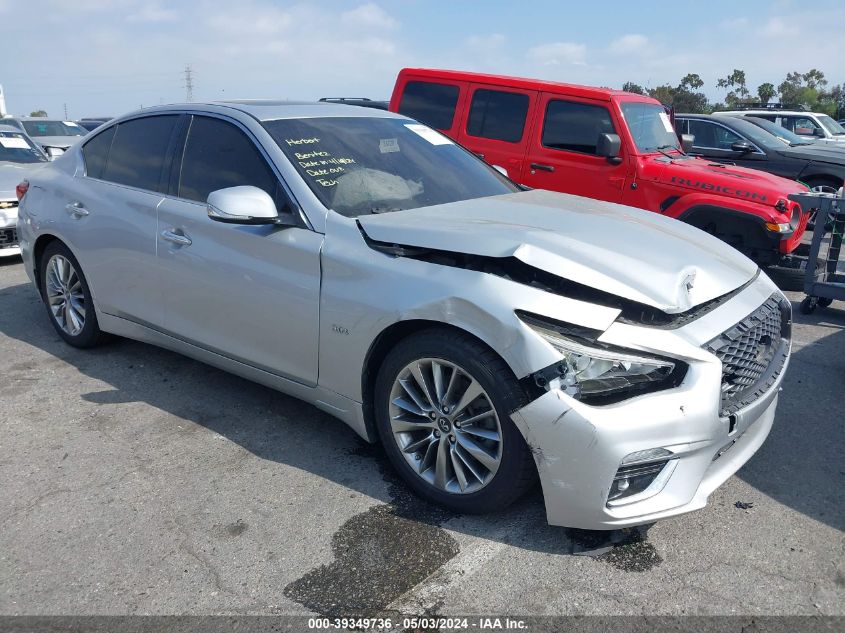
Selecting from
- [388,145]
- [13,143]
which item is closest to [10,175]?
[13,143]

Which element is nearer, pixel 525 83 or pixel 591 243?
pixel 591 243

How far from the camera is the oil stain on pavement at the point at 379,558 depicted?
2.65 meters

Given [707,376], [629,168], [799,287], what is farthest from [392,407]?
[799,287]

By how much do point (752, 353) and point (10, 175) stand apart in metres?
8.15

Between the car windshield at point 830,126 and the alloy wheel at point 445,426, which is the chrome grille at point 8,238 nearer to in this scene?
the alloy wheel at point 445,426

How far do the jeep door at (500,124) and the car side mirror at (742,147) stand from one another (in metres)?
4.72

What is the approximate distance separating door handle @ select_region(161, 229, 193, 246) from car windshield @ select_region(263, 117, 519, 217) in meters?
0.75

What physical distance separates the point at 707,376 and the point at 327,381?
1.68m

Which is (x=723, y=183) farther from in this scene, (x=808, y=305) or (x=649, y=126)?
(x=808, y=305)

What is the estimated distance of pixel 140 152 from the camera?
15.0ft

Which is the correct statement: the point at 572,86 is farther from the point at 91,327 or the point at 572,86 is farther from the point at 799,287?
the point at 91,327

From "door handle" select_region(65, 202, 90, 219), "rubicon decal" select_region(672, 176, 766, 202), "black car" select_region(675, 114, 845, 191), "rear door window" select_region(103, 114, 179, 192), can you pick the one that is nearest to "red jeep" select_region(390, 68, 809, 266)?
"rubicon decal" select_region(672, 176, 766, 202)

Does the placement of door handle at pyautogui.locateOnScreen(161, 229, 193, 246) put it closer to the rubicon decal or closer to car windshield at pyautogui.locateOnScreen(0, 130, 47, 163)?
the rubicon decal

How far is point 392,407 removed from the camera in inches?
127
